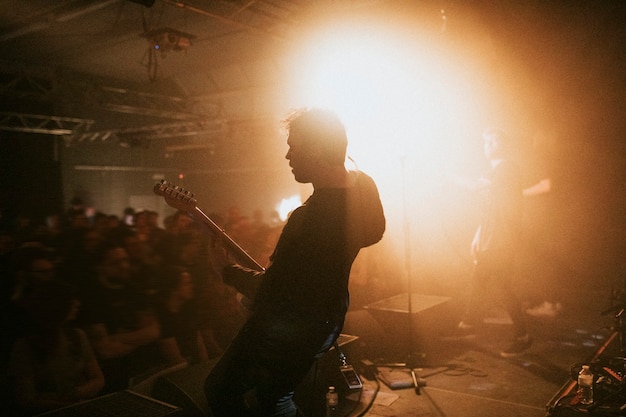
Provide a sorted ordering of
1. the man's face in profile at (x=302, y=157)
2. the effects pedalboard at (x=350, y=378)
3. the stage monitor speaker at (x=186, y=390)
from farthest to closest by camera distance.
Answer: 1. the effects pedalboard at (x=350, y=378)
2. the stage monitor speaker at (x=186, y=390)
3. the man's face in profile at (x=302, y=157)

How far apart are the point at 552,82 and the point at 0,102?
11392 mm

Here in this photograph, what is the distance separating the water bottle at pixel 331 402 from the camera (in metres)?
3.49

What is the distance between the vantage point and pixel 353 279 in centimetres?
605

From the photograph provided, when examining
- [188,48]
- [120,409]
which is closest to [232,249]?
[120,409]

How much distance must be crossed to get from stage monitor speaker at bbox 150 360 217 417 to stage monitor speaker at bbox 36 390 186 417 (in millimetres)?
254

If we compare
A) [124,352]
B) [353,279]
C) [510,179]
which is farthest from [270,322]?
[353,279]

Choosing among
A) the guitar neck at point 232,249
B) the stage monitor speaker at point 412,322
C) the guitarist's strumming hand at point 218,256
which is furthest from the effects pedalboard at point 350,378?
the guitarist's strumming hand at point 218,256

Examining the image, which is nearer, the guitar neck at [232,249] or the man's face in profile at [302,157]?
the man's face in profile at [302,157]

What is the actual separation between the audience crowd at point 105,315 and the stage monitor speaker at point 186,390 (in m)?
0.34

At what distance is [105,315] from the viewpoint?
3723 millimetres

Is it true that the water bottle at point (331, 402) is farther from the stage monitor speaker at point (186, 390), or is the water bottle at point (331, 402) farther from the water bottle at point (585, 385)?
the water bottle at point (585, 385)

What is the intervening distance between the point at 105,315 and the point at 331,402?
1.69m

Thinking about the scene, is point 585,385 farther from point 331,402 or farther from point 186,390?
point 186,390

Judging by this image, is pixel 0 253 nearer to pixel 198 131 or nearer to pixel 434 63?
pixel 434 63
